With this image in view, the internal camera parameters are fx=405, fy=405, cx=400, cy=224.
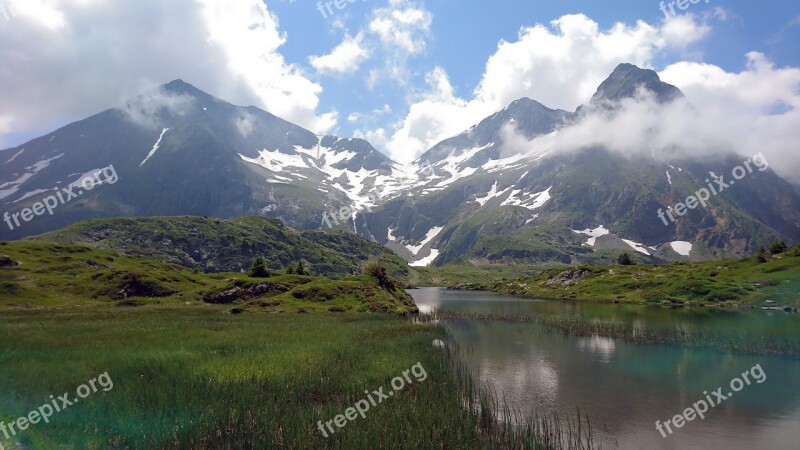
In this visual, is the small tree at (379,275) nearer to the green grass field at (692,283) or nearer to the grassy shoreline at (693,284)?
the grassy shoreline at (693,284)

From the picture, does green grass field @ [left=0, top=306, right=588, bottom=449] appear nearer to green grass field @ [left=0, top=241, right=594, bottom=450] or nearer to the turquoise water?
green grass field @ [left=0, top=241, right=594, bottom=450]

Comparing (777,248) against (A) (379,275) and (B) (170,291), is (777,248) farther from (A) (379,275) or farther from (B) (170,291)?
(B) (170,291)

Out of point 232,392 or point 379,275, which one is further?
point 379,275

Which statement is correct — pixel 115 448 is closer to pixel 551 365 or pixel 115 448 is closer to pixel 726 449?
pixel 726 449

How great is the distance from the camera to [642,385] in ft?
102

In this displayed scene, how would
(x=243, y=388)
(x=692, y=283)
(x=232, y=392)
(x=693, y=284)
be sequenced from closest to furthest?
1. (x=232, y=392)
2. (x=243, y=388)
3. (x=693, y=284)
4. (x=692, y=283)

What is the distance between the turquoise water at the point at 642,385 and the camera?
22125 millimetres

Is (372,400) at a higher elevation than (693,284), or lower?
higher

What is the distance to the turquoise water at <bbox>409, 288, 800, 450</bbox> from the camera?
22.1 m

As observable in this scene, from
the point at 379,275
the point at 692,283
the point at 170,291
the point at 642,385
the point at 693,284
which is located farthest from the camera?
the point at 692,283

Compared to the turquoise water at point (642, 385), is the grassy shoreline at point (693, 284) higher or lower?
lower

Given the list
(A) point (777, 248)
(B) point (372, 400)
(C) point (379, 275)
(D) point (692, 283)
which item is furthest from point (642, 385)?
(A) point (777, 248)

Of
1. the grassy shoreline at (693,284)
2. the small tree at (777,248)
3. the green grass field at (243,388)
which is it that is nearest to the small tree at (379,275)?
the green grass field at (243,388)

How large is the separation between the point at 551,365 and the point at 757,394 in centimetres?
1450
